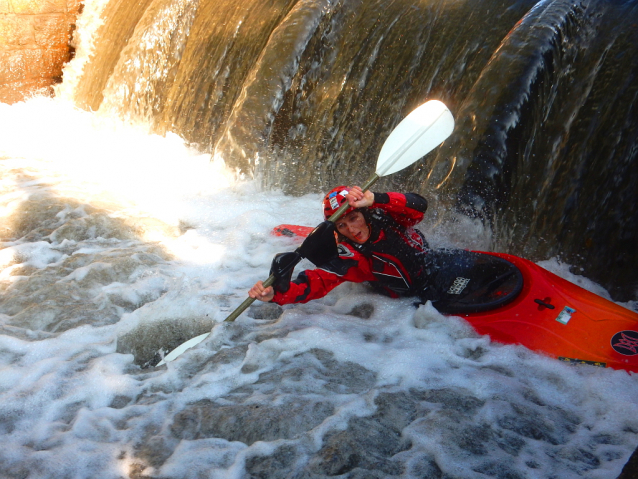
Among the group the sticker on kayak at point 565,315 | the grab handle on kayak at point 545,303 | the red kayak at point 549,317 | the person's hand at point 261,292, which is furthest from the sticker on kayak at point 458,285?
the person's hand at point 261,292

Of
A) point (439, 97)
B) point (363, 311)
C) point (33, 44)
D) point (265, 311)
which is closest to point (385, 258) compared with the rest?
point (363, 311)

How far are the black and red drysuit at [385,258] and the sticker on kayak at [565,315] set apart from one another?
68 centimetres

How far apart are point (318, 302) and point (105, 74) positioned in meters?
5.61

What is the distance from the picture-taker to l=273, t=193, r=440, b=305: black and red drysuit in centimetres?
276

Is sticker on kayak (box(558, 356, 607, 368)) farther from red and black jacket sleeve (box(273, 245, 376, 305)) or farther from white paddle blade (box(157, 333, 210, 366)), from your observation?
white paddle blade (box(157, 333, 210, 366))

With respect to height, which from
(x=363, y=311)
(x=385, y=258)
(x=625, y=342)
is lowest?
(x=363, y=311)

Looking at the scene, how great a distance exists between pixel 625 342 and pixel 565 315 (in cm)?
27

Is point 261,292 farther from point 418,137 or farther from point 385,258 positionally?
point 418,137

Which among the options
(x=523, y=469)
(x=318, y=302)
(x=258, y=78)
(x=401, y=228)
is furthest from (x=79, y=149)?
(x=523, y=469)

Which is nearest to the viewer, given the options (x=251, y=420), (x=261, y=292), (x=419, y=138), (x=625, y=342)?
(x=251, y=420)

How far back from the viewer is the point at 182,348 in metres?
2.62

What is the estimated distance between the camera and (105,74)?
23.3 ft

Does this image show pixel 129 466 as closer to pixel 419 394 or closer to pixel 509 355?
pixel 419 394

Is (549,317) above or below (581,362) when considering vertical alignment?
above
